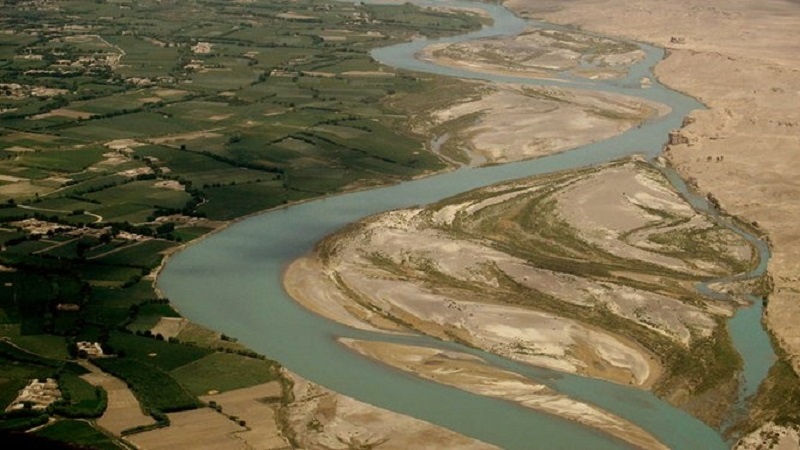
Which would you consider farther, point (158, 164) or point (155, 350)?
point (158, 164)

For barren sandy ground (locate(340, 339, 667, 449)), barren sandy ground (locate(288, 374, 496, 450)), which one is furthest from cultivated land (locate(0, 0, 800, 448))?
barren sandy ground (locate(340, 339, 667, 449))

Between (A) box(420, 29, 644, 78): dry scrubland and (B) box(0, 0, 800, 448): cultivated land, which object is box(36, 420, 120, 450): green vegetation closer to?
(B) box(0, 0, 800, 448): cultivated land

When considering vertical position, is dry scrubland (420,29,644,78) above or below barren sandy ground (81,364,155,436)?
above

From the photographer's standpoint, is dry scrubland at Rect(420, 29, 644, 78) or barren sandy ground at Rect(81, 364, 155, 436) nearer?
barren sandy ground at Rect(81, 364, 155, 436)

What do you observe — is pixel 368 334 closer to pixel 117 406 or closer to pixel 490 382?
pixel 490 382

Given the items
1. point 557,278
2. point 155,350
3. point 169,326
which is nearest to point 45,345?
point 155,350

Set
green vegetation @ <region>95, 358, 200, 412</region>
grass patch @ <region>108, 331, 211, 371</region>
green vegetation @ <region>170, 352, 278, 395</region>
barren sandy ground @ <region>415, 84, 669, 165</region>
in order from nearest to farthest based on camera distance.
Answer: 1. green vegetation @ <region>95, 358, 200, 412</region>
2. green vegetation @ <region>170, 352, 278, 395</region>
3. grass patch @ <region>108, 331, 211, 371</region>
4. barren sandy ground @ <region>415, 84, 669, 165</region>

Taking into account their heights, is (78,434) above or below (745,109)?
below

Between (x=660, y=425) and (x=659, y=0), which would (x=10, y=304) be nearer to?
(x=660, y=425)
